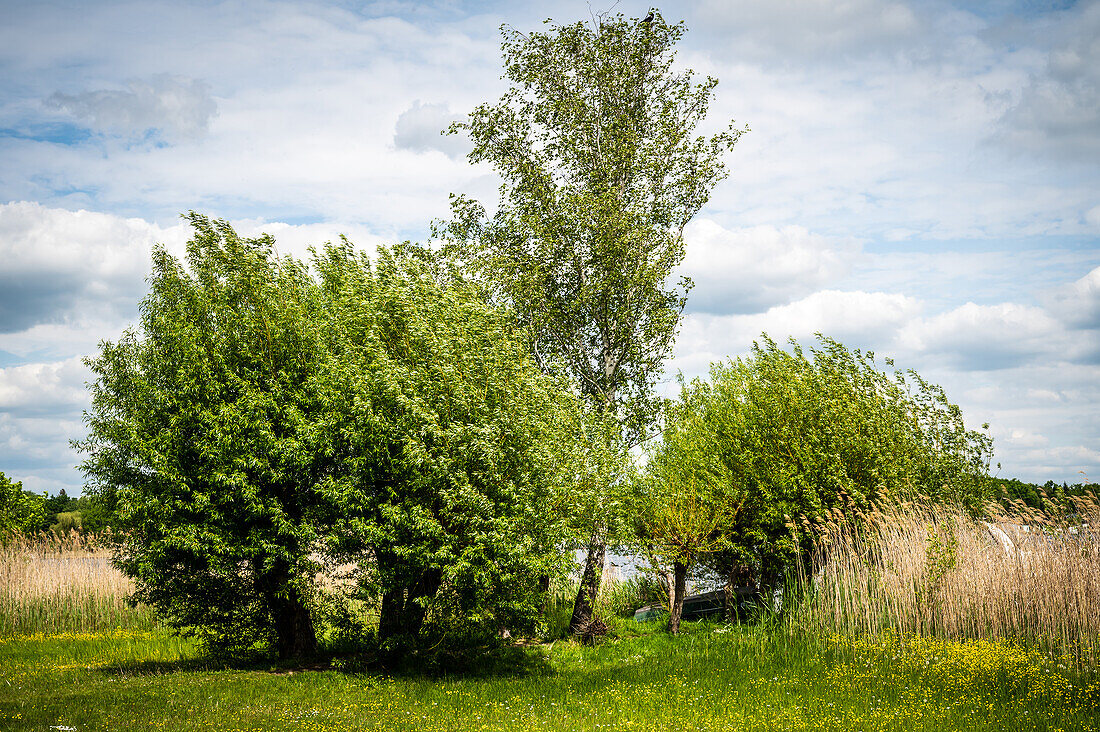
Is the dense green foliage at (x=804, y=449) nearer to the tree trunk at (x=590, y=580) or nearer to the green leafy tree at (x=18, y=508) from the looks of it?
the tree trunk at (x=590, y=580)

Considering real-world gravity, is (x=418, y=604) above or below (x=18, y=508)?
below

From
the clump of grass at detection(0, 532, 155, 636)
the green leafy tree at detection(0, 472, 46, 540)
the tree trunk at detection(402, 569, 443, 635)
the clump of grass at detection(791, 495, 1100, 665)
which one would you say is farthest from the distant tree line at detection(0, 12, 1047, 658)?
the green leafy tree at detection(0, 472, 46, 540)

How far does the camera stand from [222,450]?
1505cm

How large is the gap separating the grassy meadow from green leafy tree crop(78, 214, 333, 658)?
149cm

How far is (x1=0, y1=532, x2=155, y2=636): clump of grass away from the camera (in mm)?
22438

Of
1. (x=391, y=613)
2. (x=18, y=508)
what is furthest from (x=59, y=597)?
(x=391, y=613)

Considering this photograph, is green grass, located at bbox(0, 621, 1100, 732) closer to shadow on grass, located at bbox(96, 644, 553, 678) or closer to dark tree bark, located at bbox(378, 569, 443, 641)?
shadow on grass, located at bbox(96, 644, 553, 678)

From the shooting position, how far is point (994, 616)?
14.6 metres

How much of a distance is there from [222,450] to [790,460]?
14.6 m

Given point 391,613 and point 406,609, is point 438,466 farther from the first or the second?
point 391,613

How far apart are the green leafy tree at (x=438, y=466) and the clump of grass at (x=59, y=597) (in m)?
11.8

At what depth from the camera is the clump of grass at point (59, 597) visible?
73.6ft

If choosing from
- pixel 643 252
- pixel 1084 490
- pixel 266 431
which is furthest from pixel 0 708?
pixel 1084 490

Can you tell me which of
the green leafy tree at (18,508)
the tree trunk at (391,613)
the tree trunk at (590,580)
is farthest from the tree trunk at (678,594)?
the green leafy tree at (18,508)
